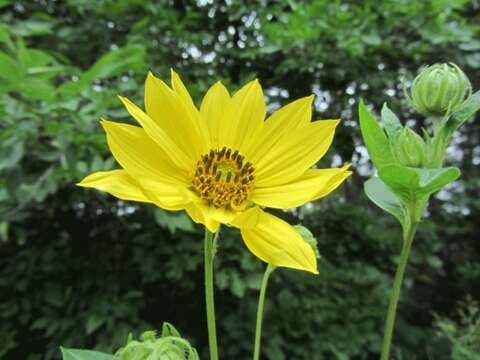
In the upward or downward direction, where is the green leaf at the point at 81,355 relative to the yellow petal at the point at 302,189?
downward

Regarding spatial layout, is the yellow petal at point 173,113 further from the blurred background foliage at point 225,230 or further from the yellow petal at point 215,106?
the blurred background foliage at point 225,230

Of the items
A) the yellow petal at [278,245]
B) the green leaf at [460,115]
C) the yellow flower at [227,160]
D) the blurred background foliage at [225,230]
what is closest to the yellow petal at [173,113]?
the yellow flower at [227,160]

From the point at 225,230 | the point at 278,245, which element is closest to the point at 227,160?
the point at 278,245

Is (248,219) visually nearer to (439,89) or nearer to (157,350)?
(157,350)

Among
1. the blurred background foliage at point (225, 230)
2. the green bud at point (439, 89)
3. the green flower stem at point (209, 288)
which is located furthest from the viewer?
the blurred background foliage at point (225, 230)

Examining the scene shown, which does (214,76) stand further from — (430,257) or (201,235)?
(430,257)

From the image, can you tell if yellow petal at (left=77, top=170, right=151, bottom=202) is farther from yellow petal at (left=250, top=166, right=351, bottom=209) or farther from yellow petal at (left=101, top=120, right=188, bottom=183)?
yellow petal at (left=250, top=166, right=351, bottom=209)
